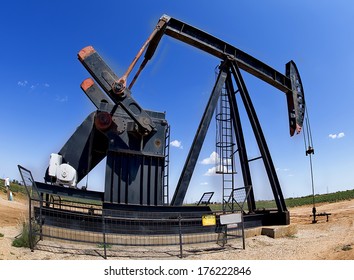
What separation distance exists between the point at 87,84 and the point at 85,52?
29.5 inches

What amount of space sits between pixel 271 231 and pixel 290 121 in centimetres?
421

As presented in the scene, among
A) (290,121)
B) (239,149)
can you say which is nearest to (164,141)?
(239,149)

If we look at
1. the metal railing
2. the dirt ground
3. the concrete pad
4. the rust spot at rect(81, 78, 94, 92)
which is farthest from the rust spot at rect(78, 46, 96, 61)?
the concrete pad

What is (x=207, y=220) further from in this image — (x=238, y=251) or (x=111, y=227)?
(x=111, y=227)

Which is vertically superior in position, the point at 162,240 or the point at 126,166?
the point at 126,166

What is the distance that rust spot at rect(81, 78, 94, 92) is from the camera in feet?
24.3

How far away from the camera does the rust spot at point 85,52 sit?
720 cm

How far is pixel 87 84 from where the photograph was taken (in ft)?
24.5

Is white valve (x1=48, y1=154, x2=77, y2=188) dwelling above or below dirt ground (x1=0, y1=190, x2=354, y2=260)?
above

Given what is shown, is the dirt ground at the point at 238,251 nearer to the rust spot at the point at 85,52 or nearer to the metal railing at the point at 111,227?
the metal railing at the point at 111,227

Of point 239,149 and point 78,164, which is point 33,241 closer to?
point 78,164

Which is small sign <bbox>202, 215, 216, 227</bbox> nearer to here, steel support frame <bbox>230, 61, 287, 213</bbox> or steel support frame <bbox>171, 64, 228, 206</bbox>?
steel support frame <bbox>171, 64, 228, 206</bbox>

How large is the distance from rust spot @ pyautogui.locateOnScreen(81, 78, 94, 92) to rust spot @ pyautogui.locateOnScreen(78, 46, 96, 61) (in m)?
0.54

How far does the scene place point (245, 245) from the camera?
7016 mm
